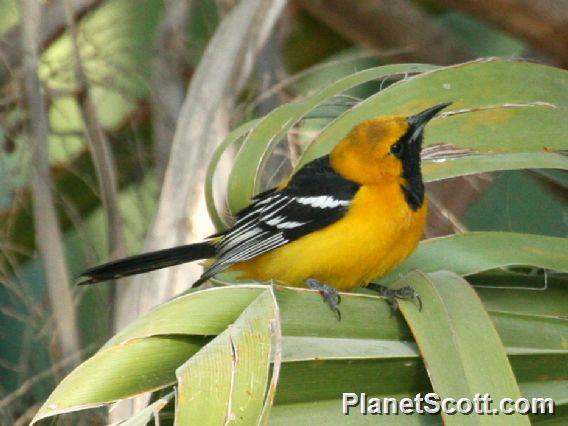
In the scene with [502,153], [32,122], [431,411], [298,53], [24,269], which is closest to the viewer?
[431,411]

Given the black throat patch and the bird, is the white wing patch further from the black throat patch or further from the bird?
the black throat patch

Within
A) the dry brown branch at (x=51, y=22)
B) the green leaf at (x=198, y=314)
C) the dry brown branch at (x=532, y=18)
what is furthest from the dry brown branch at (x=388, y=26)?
the green leaf at (x=198, y=314)

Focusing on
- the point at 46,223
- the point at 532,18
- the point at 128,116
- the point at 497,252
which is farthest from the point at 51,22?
the point at 497,252

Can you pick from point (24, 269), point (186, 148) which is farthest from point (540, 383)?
point (24, 269)

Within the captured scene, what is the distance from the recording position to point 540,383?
1.69m

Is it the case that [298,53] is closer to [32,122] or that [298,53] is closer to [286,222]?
[32,122]

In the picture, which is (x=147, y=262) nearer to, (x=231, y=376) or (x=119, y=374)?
(x=119, y=374)

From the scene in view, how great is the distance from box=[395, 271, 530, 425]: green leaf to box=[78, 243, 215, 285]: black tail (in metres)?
0.86

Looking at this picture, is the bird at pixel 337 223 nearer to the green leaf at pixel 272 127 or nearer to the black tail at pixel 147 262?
the black tail at pixel 147 262

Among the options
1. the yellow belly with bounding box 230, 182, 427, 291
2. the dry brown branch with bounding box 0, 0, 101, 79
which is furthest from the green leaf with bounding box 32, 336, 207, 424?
the dry brown branch with bounding box 0, 0, 101, 79

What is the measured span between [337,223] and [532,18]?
2.16m

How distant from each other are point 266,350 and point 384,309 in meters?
0.40

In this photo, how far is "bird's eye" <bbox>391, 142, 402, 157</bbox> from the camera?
96.3 inches

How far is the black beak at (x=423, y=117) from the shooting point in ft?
7.22
